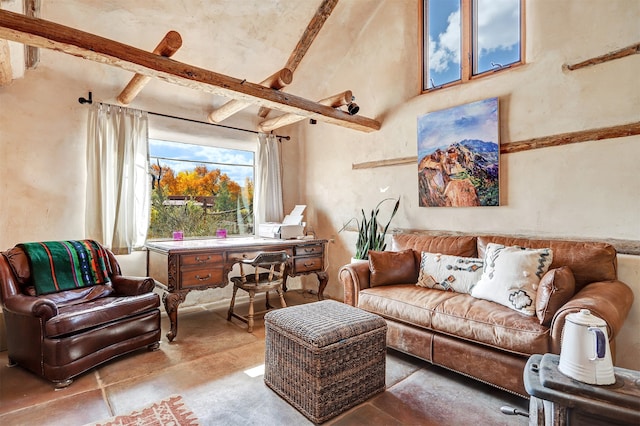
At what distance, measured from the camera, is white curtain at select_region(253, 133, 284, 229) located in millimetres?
4469

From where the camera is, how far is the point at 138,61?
2254 millimetres

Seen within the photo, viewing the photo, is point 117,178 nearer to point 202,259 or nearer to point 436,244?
point 202,259

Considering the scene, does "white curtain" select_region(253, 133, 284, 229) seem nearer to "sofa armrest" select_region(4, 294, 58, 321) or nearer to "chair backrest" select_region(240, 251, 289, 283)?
"chair backrest" select_region(240, 251, 289, 283)

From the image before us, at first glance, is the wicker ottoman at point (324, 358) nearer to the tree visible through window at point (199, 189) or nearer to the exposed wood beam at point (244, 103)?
the exposed wood beam at point (244, 103)

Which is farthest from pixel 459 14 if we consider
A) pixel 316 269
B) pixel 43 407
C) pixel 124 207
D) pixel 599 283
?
pixel 43 407

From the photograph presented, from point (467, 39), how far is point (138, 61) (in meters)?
2.97

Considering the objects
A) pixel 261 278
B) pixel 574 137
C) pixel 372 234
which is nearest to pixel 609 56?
pixel 574 137

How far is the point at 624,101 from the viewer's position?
235 centimetres

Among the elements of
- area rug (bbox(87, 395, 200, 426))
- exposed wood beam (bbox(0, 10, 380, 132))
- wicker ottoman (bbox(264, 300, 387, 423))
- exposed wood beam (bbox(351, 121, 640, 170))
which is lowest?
area rug (bbox(87, 395, 200, 426))

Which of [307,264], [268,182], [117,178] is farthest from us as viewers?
[268,182]

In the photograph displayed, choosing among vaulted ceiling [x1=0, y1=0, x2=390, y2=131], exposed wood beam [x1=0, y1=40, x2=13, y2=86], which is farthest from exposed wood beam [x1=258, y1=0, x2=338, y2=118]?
exposed wood beam [x1=0, y1=40, x2=13, y2=86]

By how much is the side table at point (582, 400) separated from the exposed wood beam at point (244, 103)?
8.69 feet

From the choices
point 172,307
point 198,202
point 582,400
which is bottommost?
point 172,307

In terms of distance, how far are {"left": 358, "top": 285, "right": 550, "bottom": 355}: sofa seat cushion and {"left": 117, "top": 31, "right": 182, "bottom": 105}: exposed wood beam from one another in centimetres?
241
